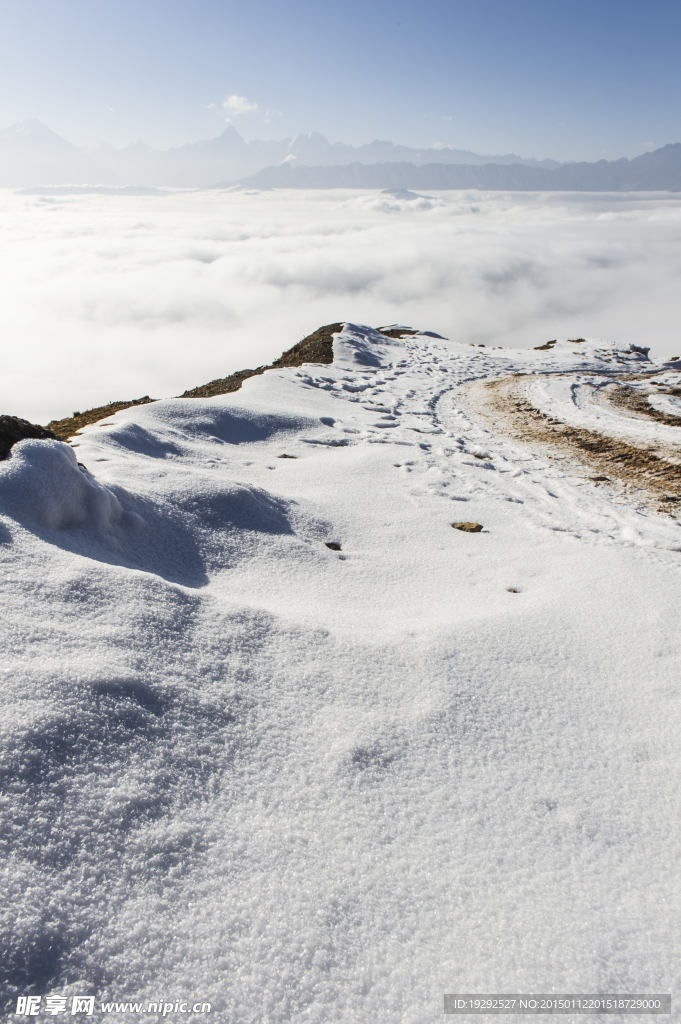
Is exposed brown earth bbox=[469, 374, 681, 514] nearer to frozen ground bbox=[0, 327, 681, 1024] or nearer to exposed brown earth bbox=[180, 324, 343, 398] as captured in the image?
frozen ground bbox=[0, 327, 681, 1024]

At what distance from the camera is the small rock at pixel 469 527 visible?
17.4 feet

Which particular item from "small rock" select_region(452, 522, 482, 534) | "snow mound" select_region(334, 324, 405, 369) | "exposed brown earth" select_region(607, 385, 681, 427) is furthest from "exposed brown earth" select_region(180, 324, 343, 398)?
"exposed brown earth" select_region(607, 385, 681, 427)

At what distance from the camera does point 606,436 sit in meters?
9.48

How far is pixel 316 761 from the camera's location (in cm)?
224

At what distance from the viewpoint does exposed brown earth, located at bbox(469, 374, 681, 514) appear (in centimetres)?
725

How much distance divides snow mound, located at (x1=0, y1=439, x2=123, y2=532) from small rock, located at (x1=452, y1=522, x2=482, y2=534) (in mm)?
3437

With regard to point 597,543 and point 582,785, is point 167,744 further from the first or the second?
point 597,543

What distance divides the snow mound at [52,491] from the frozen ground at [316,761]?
17 mm

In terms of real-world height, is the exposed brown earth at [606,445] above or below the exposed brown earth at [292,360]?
below

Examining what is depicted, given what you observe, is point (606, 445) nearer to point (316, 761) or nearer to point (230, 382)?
point (316, 761)

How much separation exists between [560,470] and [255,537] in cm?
569

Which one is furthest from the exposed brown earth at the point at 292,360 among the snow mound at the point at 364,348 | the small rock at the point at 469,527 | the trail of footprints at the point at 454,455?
the small rock at the point at 469,527

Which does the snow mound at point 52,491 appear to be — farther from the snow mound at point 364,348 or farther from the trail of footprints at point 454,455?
the snow mound at point 364,348

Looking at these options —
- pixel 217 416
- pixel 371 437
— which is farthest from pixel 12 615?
pixel 371 437
